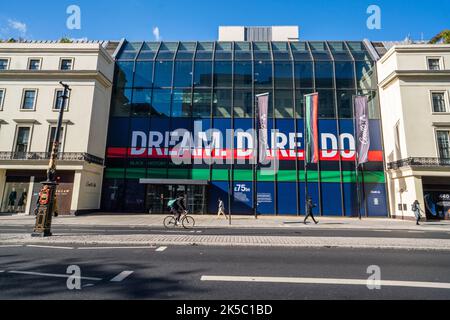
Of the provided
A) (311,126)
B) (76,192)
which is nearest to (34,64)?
(76,192)

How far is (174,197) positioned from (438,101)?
27.5m

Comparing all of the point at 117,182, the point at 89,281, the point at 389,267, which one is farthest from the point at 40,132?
the point at 389,267

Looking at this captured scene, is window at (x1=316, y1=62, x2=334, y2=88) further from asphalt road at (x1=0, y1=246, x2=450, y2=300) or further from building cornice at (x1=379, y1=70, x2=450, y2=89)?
Answer: asphalt road at (x1=0, y1=246, x2=450, y2=300)

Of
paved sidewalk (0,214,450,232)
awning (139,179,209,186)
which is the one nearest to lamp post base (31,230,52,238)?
paved sidewalk (0,214,450,232)

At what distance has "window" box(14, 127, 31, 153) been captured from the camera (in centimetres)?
2303

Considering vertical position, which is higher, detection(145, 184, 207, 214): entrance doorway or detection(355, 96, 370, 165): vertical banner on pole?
detection(355, 96, 370, 165): vertical banner on pole

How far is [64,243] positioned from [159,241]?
3.49 meters

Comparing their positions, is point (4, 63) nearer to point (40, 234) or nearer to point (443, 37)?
point (40, 234)

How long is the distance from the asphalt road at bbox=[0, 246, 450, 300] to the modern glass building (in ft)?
50.9

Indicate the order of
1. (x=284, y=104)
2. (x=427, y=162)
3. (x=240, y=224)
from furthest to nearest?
1. (x=284, y=104)
2. (x=427, y=162)
3. (x=240, y=224)

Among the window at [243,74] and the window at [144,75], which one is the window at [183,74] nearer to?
the window at [144,75]

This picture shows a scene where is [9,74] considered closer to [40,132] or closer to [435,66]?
[40,132]

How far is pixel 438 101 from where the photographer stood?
923 inches

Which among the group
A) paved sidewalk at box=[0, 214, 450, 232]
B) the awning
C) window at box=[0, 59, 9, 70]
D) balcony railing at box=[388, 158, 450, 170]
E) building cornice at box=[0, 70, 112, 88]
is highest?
window at box=[0, 59, 9, 70]
